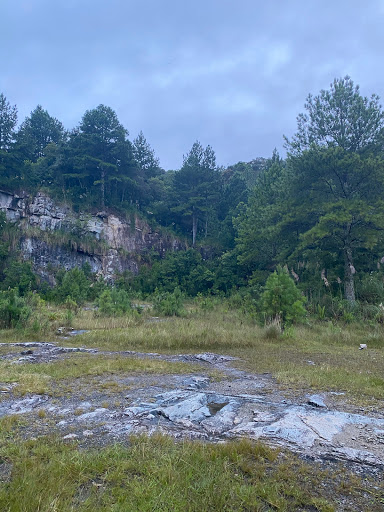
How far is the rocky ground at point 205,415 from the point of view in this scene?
2.88 m

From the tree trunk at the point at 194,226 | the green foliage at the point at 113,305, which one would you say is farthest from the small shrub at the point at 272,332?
the tree trunk at the point at 194,226

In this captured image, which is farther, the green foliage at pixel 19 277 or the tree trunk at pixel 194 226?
the tree trunk at pixel 194 226

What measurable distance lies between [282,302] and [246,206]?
1784 cm

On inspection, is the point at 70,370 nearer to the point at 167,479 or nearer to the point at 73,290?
the point at 167,479

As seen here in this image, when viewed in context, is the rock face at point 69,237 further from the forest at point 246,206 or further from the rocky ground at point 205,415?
the rocky ground at point 205,415

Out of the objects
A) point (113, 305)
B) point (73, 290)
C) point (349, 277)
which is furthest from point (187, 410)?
point (73, 290)

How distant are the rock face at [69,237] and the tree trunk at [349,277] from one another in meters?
18.5

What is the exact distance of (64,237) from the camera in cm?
2702

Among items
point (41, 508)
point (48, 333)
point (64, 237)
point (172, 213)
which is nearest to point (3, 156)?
point (64, 237)

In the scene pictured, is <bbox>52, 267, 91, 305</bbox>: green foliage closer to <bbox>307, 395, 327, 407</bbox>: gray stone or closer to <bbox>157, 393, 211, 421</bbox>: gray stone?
<bbox>157, 393, 211, 421</bbox>: gray stone

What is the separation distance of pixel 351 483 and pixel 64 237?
2746cm

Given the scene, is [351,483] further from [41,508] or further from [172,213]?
[172,213]

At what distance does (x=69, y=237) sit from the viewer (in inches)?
1070

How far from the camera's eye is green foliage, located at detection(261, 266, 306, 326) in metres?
11.1
